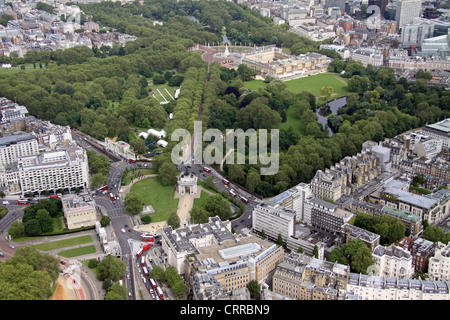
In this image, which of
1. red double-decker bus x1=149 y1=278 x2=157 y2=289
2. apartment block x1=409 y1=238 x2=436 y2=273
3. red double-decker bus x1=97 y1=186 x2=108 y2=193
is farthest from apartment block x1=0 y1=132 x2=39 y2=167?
apartment block x1=409 y1=238 x2=436 y2=273

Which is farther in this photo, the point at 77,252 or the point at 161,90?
the point at 161,90

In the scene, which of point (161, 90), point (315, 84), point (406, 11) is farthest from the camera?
point (406, 11)

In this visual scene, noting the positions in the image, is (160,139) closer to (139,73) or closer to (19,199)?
(19,199)

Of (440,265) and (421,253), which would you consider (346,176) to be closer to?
(421,253)

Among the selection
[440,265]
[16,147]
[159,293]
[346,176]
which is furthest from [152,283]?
[16,147]

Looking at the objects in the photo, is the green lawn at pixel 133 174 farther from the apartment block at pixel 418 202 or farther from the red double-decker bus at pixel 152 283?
the apartment block at pixel 418 202

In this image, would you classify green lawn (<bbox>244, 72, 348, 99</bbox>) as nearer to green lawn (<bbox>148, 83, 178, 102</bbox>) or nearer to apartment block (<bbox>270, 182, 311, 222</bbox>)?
green lawn (<bbox>148, 83, 178, 102</bbox>)

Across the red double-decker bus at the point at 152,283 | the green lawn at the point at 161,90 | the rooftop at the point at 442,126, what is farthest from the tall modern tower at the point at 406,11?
the red double-decker bus at the point at 152,283

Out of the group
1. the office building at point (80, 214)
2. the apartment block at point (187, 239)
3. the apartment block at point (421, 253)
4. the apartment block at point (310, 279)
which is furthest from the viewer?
the office building at point (80, 214)
